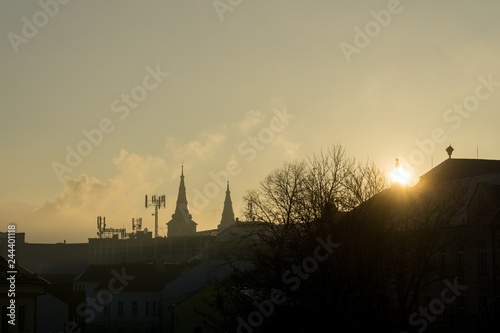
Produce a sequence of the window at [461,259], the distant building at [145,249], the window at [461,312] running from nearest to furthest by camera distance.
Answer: the window at [461,312], the window at [461,259], the distant building at [145,249]

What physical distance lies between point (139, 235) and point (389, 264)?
126 m

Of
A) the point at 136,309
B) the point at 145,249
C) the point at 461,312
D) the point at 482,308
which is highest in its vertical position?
the point at 145,249

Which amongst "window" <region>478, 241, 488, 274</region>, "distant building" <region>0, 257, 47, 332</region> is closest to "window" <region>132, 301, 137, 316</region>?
"window" <region>478, 241, 488, 274</region>

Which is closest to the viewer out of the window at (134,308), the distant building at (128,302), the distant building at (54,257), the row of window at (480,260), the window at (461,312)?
the row of window at (480,260)

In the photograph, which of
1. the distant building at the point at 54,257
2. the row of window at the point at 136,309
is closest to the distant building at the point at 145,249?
the distant building at the point at 54,257

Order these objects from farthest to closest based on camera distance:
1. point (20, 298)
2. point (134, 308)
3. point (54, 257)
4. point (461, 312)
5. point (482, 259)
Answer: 1. point (54, 257)
2. point (134, 308)
3. point (461, 312)
4. point (482, 259)
5. point (20, 298)

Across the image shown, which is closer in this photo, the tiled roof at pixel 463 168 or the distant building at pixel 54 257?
the tiled roof at pixel 463 168

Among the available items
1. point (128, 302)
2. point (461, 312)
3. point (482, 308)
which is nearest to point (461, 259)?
point (461, 312)

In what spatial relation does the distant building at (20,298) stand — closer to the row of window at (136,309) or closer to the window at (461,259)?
the window at (461,259)

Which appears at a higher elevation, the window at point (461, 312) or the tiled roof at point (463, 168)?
the tiled roof at point (463, 168)

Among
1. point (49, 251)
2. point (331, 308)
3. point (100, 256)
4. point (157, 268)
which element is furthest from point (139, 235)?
point (331, 308)

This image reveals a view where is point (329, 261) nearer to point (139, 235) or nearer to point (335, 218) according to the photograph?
point (335, 218)

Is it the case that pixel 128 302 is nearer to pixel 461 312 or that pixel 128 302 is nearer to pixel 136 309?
pixel 136 309

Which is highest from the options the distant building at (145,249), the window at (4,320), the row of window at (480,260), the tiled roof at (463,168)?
the distant building at (145,249)
